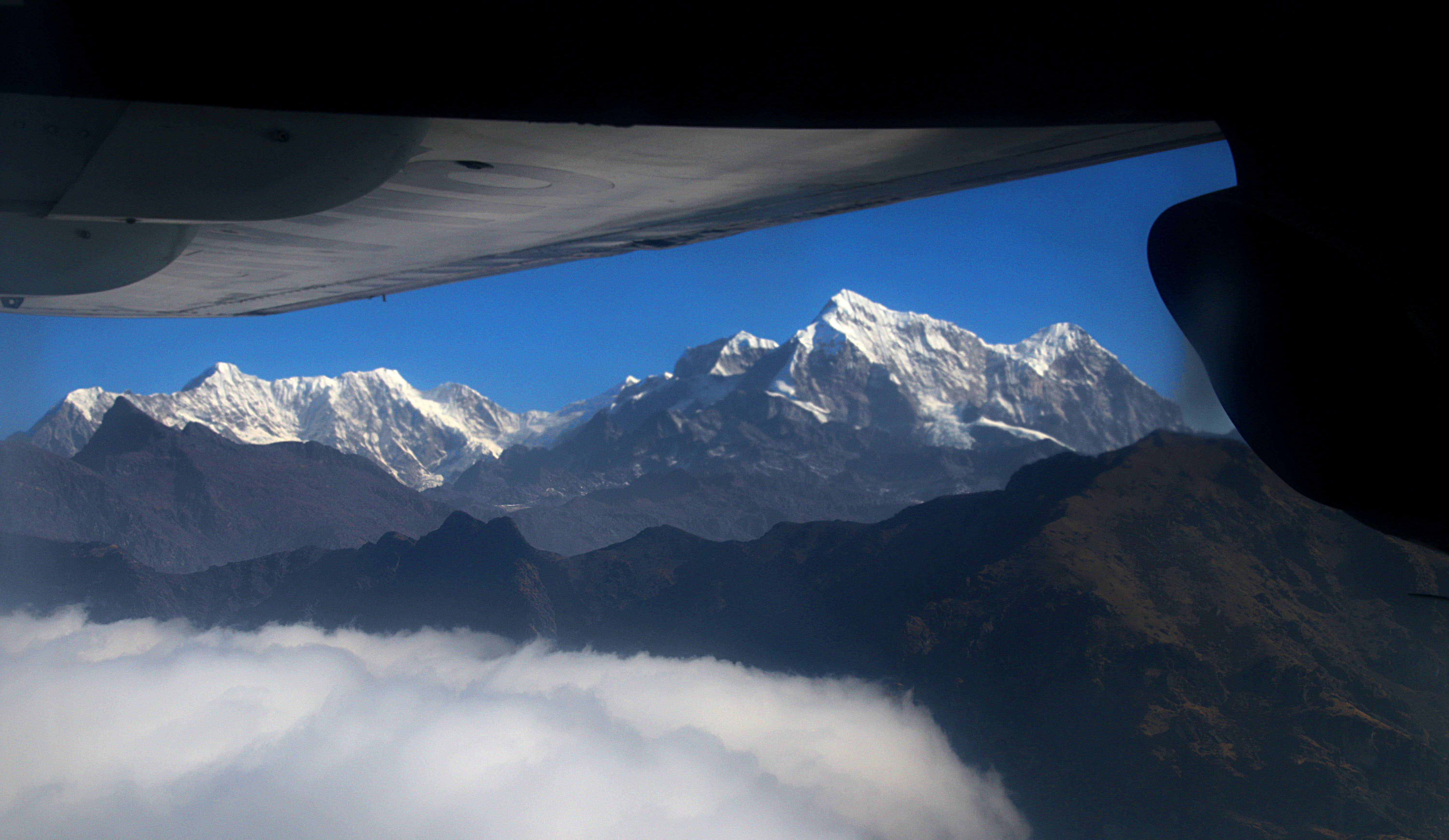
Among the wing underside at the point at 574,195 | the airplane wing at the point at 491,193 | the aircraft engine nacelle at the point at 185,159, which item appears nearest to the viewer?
the aircraft engine nacelle at the point at 185,159

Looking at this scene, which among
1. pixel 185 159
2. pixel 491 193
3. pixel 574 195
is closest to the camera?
pixel 185 159

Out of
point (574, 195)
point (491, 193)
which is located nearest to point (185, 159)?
point (491, 193)

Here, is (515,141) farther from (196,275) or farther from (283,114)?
(196,275)

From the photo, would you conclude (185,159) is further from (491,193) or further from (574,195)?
(574,195)

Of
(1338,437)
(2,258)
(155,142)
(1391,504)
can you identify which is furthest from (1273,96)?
(2,258)

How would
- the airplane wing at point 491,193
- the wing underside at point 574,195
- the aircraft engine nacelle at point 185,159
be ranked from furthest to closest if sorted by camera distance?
the wing underside at point 574,195, the airplane wing at point 491,193, the aircraft engine nacelle at point 185,159

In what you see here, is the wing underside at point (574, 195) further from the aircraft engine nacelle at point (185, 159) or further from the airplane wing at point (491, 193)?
the aircraft engine nacelle at point (185, 159)

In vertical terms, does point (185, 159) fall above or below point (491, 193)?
below

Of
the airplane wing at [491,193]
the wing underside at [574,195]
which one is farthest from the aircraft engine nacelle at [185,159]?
the wing underside at [574,195]

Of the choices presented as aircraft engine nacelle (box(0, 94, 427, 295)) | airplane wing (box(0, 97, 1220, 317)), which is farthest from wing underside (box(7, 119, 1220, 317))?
aircraft engine nacelle (box(0, 94, 427, 295))

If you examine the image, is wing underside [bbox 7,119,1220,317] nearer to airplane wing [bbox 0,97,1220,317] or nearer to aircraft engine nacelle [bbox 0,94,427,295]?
airplane wing [bbox 0,97,1220,317]
